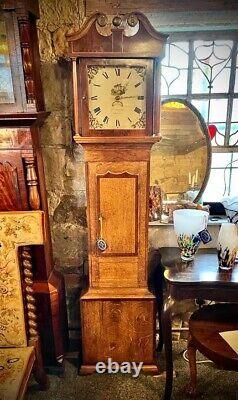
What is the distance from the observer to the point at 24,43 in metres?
1.53

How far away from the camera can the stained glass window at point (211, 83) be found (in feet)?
6.66

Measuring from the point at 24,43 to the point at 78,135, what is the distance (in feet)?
1.59

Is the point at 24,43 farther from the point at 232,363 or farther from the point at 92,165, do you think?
the point at 232,363

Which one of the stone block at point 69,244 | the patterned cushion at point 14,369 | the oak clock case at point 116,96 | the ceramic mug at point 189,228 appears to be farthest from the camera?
the stone block at point 69,244

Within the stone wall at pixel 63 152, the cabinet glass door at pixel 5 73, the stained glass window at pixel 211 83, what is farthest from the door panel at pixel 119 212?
the stained glass window at pixel 211 83

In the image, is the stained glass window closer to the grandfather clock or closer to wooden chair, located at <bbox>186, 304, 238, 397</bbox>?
the grandfather clock

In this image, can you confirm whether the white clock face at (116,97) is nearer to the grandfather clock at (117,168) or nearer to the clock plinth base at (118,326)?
the grandfather clock at (117,168)

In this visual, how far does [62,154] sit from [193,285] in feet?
3.49

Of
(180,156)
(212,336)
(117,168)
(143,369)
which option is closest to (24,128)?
(117,168)

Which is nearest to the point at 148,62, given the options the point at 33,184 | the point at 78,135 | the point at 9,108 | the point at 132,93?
the point at 132,93

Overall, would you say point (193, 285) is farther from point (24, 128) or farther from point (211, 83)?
point (211, 83)

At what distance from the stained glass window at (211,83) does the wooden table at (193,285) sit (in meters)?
0.82

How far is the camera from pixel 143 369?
2008mm

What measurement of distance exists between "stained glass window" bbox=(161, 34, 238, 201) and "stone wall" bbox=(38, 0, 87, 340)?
2.09 ft
